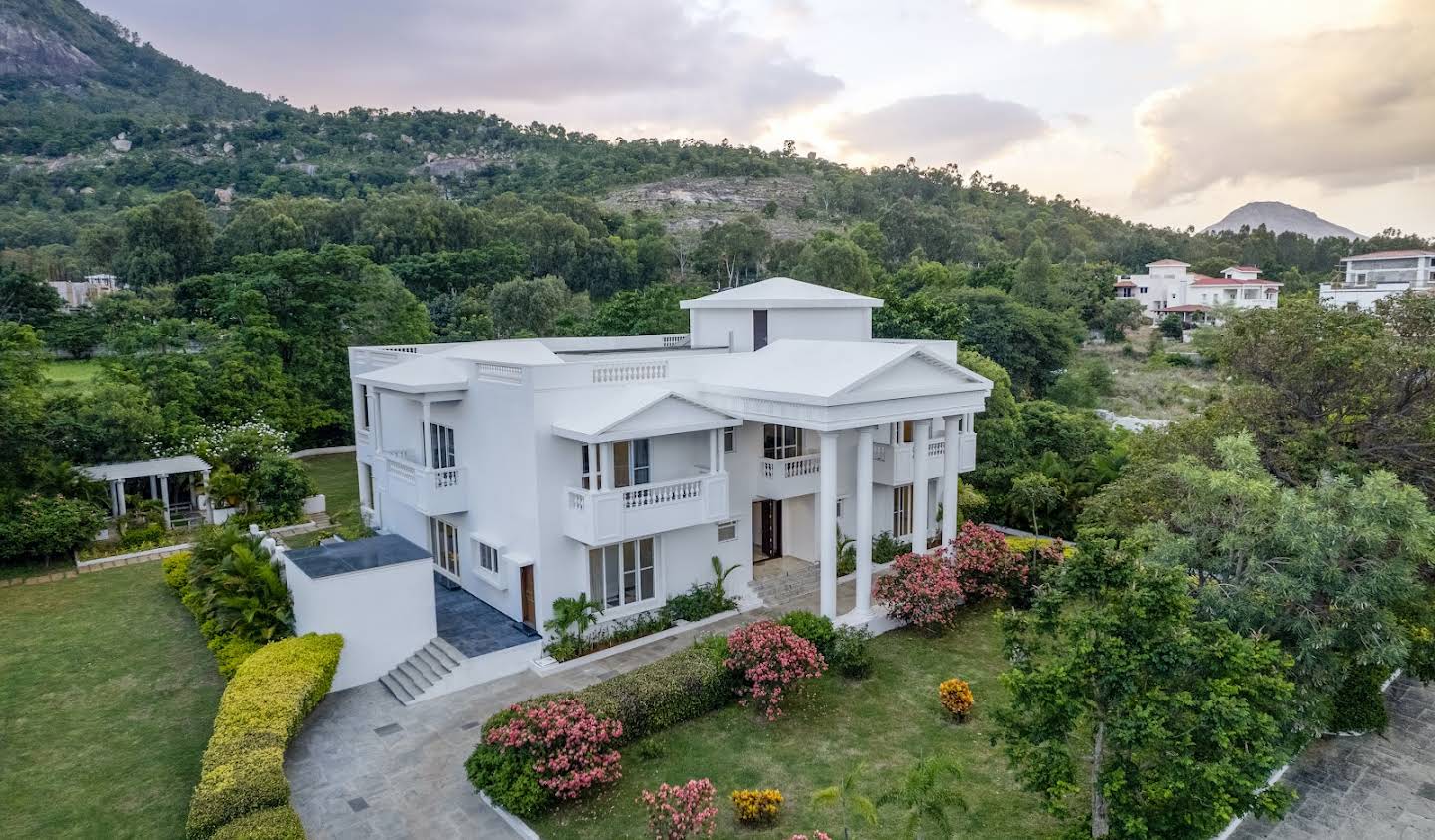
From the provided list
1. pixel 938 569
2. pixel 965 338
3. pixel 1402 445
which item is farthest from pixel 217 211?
pixel 1402 445

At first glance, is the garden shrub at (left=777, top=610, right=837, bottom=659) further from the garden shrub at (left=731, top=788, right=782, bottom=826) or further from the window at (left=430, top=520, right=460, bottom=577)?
the window at (left=430, top=520, right=460, bottom=577)

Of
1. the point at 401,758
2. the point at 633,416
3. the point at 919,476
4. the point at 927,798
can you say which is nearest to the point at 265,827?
the point at 401,758

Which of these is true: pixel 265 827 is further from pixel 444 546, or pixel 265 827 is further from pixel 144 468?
pixel 144 468

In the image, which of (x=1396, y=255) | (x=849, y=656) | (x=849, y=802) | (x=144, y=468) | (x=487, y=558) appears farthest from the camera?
(x=1396, y=255)

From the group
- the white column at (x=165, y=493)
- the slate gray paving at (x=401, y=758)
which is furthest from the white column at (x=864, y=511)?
the white column at (x=165, y=493)

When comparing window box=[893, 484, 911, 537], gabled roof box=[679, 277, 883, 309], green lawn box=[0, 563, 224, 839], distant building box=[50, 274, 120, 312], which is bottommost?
green lawn box=[0, 563, 224, 839]

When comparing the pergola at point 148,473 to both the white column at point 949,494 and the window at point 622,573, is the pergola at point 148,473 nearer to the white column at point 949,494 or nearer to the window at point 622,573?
the window at point 622,573

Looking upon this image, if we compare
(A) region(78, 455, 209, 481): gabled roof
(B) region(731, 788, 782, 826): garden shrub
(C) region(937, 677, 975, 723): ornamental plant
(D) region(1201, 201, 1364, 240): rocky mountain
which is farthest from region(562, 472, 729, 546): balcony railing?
(D) region(1201, 201, 1364, 240): rocky mountain
